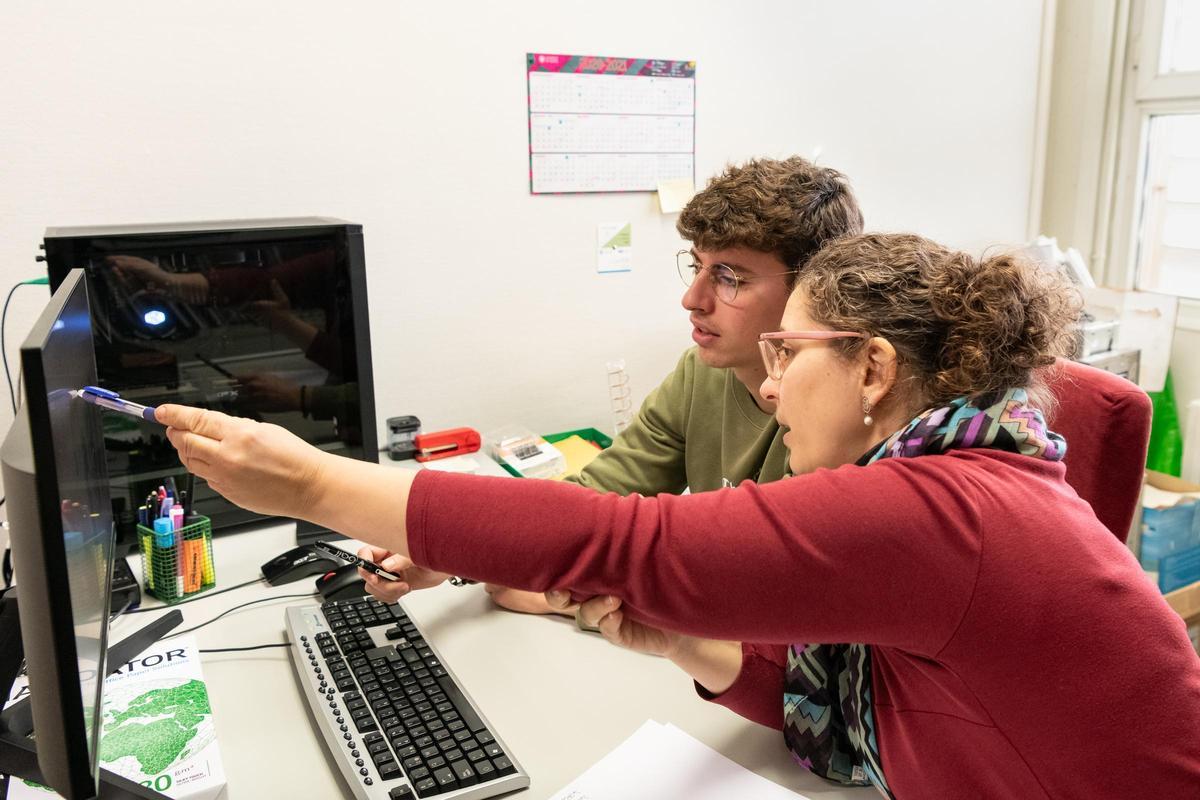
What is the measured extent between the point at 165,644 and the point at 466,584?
444 mm

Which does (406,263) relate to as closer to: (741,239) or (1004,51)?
(741,239)

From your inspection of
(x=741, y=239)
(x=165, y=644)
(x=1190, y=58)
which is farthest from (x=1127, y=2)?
(x=165, y=644)

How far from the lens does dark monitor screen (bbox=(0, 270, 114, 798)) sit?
645mm

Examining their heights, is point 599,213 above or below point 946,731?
above

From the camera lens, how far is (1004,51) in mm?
2836

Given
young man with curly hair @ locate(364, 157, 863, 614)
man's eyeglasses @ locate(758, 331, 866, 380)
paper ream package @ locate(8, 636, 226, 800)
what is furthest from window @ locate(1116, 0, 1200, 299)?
paper ream package @ locate(8, 636, 226, 800)

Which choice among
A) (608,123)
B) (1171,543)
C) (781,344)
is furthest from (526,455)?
(1171,543)

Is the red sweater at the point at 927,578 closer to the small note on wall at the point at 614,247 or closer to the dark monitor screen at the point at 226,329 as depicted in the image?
the dark monitor screen at the point at 226,329

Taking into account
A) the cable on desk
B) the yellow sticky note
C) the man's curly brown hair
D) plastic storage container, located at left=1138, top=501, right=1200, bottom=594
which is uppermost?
the man's curly brown hair

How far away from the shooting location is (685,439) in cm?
169

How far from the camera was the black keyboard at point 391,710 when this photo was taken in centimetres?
95

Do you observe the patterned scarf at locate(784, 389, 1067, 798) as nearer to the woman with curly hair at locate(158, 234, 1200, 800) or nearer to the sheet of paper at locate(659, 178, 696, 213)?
the woman with curly hair at locate(158, 234, 1200, 800)

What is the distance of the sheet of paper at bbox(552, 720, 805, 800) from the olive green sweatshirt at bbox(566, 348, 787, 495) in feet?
1.87

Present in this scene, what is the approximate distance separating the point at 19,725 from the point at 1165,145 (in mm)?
3306
